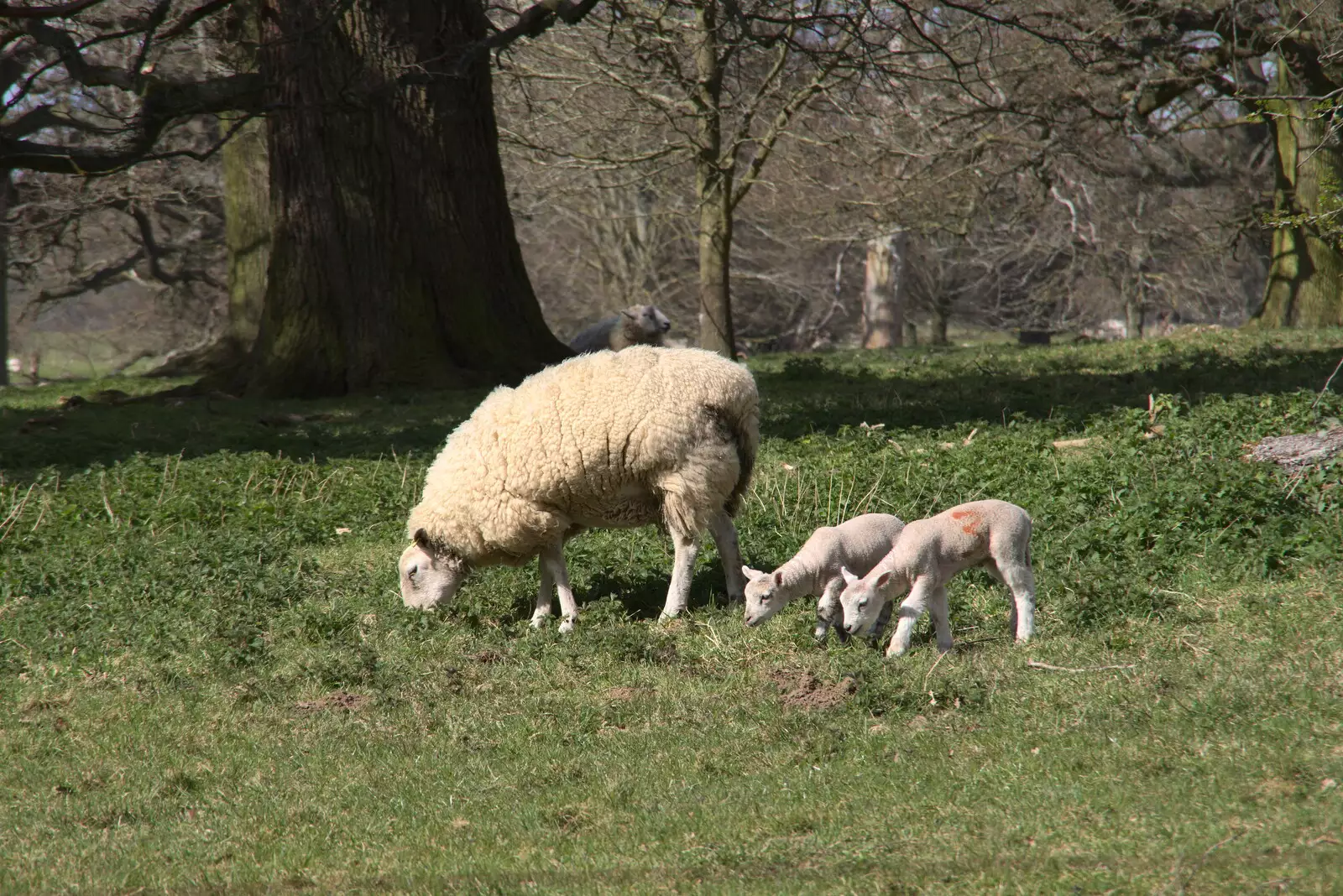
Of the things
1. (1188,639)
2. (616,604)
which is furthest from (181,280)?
(1188,639)

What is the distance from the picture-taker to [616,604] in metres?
7.06

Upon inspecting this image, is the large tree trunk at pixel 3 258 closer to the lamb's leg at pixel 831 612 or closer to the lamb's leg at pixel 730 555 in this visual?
the lamb's leg at pixel 730 555

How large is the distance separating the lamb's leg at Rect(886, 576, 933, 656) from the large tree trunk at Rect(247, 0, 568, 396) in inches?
338

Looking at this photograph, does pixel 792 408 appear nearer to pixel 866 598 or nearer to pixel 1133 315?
pixel 866 598

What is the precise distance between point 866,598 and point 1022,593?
0.75 meters

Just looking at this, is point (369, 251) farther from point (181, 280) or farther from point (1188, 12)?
point (181, 280)

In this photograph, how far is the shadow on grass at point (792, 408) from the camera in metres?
10.9

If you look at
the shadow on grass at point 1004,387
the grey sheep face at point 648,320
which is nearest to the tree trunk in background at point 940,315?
the grey sheep face at point 648,320

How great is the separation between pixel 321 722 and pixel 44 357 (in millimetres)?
47100

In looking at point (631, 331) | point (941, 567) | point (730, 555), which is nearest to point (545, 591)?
point (730, 555)

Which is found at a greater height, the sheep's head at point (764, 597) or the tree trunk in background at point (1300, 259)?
the tree trunk in background at point (1300, 259)

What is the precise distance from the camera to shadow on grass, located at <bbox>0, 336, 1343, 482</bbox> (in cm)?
1089

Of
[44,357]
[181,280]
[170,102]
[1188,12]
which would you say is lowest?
[44,357]

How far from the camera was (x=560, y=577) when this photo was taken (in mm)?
7207
